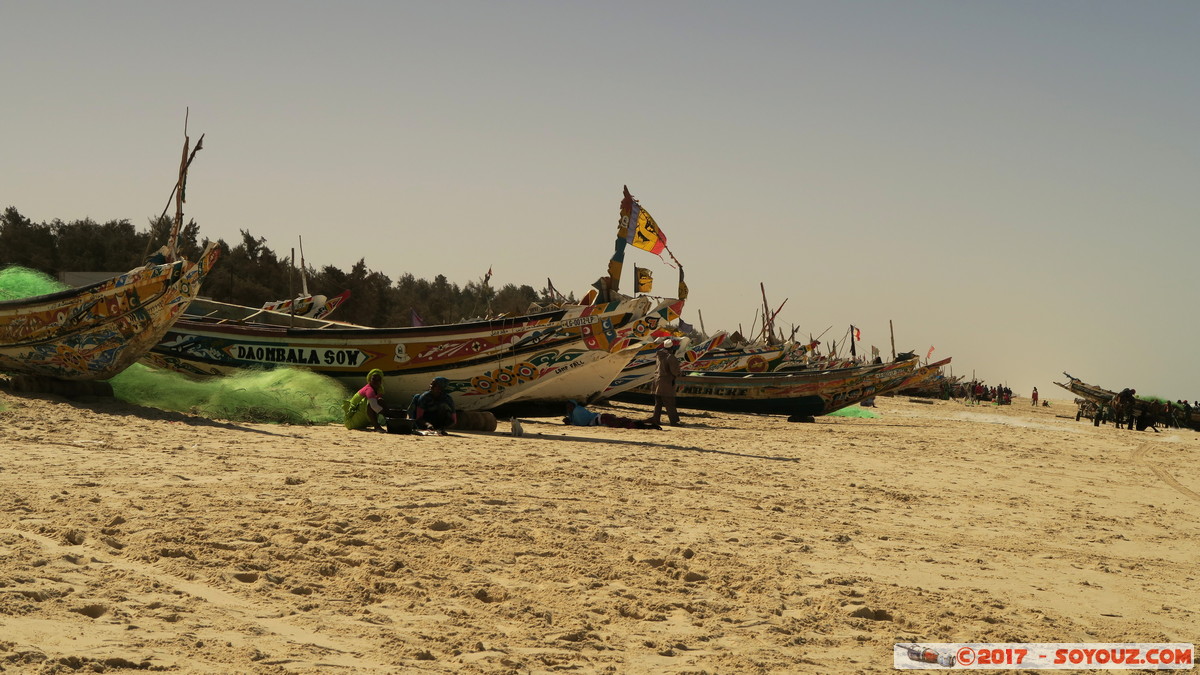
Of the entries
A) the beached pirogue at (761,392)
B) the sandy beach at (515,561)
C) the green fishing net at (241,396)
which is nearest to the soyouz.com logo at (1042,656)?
the sandy beach at (515,561)

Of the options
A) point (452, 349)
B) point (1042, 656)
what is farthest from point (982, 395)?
point (1042, 656)

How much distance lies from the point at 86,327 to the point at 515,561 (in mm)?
9392

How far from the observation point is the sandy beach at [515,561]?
4.05 metres

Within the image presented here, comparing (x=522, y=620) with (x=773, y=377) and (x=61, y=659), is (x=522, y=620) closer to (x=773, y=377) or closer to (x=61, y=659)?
(x=61, y=659)

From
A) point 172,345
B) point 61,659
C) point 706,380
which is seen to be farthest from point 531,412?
point 61,659

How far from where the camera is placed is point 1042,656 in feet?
14.9

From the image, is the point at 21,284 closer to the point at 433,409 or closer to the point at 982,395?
the point at 433,409

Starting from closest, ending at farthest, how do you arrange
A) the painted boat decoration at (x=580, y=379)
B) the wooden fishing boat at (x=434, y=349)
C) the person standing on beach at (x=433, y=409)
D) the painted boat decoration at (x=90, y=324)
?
the painted boat decoration at (x=90, y=324)
the person standing on beach at (x=433, y=409)
the wooden fishing boat at (x=434, y=349)
the painted boat decoration at (x=580, y=379)

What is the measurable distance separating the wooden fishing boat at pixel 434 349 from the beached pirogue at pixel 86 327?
9.12 ft

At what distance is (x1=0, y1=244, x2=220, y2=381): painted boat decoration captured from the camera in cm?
1248

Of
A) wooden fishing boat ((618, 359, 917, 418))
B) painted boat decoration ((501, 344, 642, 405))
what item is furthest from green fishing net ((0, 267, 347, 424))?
wooden fishing boat ((618, 359, 917, 418))

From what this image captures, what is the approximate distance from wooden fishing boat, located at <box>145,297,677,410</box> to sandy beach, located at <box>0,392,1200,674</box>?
16.7 feet

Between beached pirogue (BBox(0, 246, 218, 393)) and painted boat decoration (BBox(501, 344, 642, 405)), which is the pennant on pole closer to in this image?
painted boat decoration (BBox(501, 344, 642, 405))

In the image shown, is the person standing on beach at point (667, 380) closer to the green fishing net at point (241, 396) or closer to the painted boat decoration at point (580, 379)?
the painted boat decoration at point (580, 379)
